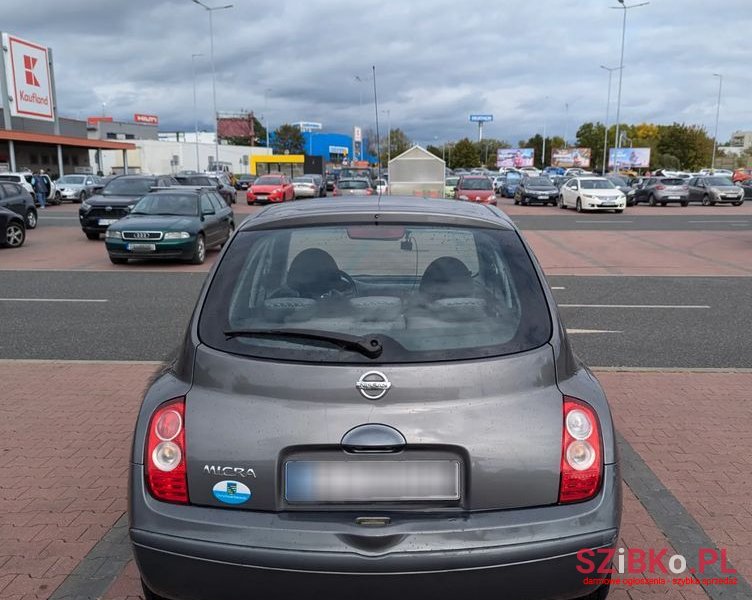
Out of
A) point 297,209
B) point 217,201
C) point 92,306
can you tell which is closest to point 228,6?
point 217,201

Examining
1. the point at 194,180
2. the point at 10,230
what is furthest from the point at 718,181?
the point at 10,230

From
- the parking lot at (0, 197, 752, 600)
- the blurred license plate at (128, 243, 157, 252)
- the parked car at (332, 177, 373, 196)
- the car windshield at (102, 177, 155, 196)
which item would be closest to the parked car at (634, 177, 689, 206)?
the parked car at (332, 177, 373, 196)

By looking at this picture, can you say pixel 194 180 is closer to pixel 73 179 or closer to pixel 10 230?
pixel 73 179

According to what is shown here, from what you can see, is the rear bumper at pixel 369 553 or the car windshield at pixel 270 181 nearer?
the rear bumper at pixel 369 553

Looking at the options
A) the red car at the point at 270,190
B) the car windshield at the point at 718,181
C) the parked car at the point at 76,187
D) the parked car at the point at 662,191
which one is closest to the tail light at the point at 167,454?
Result: the red car at the point at 270,190

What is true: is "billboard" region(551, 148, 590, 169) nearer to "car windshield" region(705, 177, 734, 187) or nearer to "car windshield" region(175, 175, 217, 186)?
"car windshield" region(705, 177, 734, 187)

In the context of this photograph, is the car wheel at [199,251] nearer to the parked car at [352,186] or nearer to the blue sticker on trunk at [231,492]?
the blue sticker on trunk at [231,492]

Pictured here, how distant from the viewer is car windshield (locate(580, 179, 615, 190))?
33812 mm

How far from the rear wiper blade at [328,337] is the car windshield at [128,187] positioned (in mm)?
18653

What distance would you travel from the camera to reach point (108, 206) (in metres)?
18.9

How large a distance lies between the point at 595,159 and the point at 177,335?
113 m

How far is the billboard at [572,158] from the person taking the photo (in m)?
105

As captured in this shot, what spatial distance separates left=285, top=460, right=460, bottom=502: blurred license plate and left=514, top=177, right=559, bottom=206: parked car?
38236 mm

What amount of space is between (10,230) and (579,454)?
18.3m
